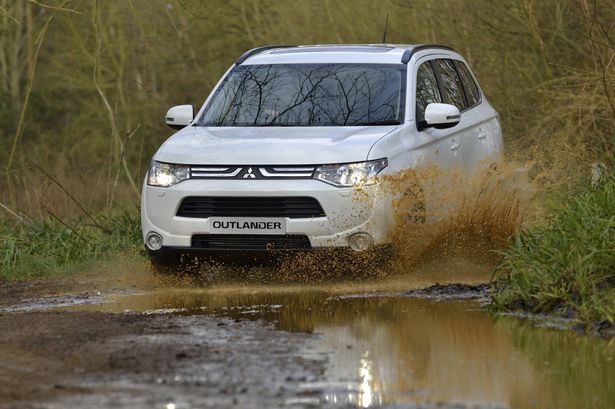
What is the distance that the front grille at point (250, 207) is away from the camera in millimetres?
10637

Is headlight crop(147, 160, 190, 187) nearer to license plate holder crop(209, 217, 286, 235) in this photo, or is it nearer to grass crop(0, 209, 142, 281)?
license plate holder crop(209, 217, 286, 235)

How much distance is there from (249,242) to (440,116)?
1970 millimetres

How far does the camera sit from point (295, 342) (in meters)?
7.84

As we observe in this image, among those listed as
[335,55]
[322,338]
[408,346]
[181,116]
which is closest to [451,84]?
[335,55]

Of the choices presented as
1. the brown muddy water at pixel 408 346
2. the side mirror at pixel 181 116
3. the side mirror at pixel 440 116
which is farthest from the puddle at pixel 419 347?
the side mirror at pixel 181 116

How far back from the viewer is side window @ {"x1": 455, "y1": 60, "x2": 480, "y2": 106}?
13.9m

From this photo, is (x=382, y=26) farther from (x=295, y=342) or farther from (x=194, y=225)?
(x=295, y=342)

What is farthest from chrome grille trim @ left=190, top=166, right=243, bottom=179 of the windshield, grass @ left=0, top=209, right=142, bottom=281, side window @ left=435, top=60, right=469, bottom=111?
side window @ left=435, top=60, right=469, bottom=111

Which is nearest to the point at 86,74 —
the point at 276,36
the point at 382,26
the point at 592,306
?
the point at 276,36

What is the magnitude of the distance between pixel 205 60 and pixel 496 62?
9356mm

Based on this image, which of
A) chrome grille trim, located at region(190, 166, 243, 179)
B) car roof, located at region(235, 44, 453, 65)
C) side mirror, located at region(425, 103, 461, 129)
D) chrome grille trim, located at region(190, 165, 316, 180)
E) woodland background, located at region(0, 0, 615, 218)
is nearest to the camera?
chrome grille trim, located at region(190, 165, 316, 180)

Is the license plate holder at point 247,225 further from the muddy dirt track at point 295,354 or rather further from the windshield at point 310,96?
the windshield at point 310,96

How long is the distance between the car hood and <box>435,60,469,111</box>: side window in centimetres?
195

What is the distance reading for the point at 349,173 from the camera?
34.9ft
